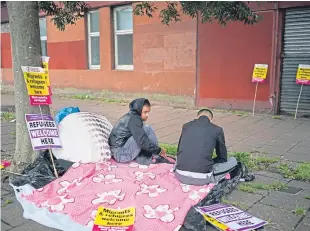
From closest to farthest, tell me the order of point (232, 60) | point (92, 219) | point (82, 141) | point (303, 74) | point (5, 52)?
point (92, 219) → point (82, 141) → point (303, 74) → point (232, 60) → point (5, 52)

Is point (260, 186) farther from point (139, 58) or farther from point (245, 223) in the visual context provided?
point (139, 58)

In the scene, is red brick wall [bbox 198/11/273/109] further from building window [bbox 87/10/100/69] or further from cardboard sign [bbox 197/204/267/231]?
cardboard sign [bbox 197/204/267/231]

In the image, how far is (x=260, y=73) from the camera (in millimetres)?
8227

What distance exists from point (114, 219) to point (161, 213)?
0.46 meters

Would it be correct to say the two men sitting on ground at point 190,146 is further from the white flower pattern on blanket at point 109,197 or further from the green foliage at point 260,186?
the white flower pattern on blanket at point 109,197

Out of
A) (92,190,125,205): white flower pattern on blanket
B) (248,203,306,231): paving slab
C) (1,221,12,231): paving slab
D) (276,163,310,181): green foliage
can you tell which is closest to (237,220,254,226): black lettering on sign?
(248,203,306,231): paving slab

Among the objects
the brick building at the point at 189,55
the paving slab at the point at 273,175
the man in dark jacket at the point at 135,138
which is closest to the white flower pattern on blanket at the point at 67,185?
the man in dark jacket at the point at 135,138

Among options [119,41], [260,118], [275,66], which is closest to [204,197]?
[260,118]

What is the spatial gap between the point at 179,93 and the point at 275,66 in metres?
2.77

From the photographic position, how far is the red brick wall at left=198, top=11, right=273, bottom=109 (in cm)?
831

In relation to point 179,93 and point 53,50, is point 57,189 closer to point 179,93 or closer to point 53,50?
point 179,93

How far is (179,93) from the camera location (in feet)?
32.0

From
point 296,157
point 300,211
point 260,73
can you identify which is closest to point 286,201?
point 300,211

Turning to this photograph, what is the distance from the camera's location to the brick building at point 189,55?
319 inches
